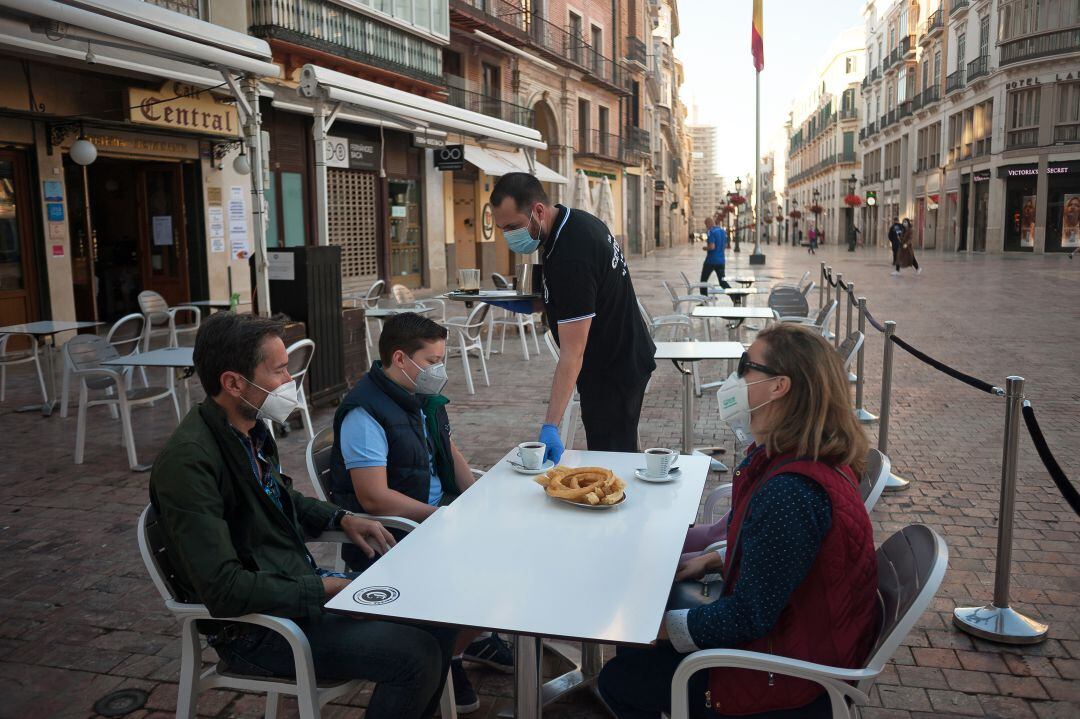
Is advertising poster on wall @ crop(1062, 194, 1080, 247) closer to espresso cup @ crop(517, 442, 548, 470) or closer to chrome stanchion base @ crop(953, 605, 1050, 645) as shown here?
chrome stanchion base @ crop(953, 605, 1050, 645)

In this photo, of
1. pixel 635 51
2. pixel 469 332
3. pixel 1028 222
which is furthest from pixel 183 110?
pixel 1028 222

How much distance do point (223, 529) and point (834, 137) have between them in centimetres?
8465

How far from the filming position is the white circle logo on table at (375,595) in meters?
2.12

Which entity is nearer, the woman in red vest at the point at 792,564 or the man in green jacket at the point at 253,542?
the woman in red vest at the point at 792,564

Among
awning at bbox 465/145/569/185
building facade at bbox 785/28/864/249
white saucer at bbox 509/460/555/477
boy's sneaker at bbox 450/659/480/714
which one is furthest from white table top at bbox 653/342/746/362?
building facade at bbox 785/28/864/249

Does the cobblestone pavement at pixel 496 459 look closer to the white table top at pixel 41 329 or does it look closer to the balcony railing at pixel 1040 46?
the white table top at pixel 41 329

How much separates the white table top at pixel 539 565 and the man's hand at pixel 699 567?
0.12 metres

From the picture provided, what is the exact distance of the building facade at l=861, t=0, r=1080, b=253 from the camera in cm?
3669

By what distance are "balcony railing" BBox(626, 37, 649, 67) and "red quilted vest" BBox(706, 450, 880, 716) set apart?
4048cm

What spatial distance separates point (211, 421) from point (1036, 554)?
4181mm

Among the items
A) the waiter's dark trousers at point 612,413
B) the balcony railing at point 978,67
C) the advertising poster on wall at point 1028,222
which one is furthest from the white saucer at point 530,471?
the balcony railing at point 978,67

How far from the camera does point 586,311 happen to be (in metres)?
3.77

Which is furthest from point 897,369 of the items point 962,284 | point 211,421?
point 962,284

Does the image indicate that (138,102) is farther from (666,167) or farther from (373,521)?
(666,167)
